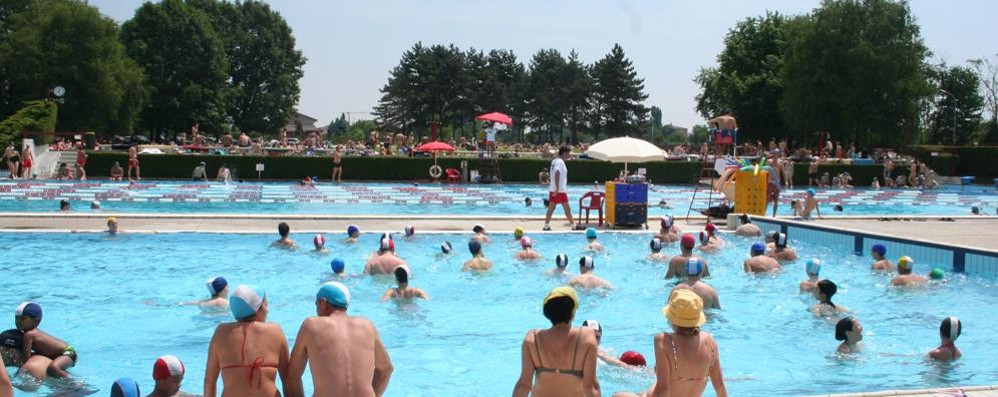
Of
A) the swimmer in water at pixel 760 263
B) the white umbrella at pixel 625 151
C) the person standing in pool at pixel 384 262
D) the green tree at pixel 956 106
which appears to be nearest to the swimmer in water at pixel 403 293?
the person standing in pool at pixel 384 262

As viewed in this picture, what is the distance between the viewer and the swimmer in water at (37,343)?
7.24 meters

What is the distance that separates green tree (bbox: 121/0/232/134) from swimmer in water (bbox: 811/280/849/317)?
51024mm

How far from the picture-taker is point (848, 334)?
8.47 m

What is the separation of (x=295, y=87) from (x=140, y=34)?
593 inches

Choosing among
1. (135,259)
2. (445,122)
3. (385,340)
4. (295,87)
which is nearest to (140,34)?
(295,87)

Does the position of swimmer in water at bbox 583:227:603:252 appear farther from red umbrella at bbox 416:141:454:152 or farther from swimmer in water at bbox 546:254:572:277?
red umbrella at bbox 416:141:454:152

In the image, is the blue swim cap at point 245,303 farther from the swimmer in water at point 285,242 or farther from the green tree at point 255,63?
the green tree at point 255,63

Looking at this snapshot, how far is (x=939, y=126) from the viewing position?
2579 inches

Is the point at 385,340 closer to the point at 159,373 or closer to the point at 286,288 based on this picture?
the point at 286,288

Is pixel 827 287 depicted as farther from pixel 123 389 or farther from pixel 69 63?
pixel 69 63

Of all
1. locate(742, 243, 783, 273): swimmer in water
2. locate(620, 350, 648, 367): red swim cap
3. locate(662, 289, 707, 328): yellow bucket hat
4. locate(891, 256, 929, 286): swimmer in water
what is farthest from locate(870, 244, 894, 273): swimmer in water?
locate(662, 289, 707, 328): yellow bucket hat

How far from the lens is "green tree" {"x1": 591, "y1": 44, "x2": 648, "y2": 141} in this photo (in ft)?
229

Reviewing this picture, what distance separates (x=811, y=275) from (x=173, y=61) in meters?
52.1

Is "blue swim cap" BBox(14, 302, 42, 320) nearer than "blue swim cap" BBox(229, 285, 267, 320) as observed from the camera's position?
No
